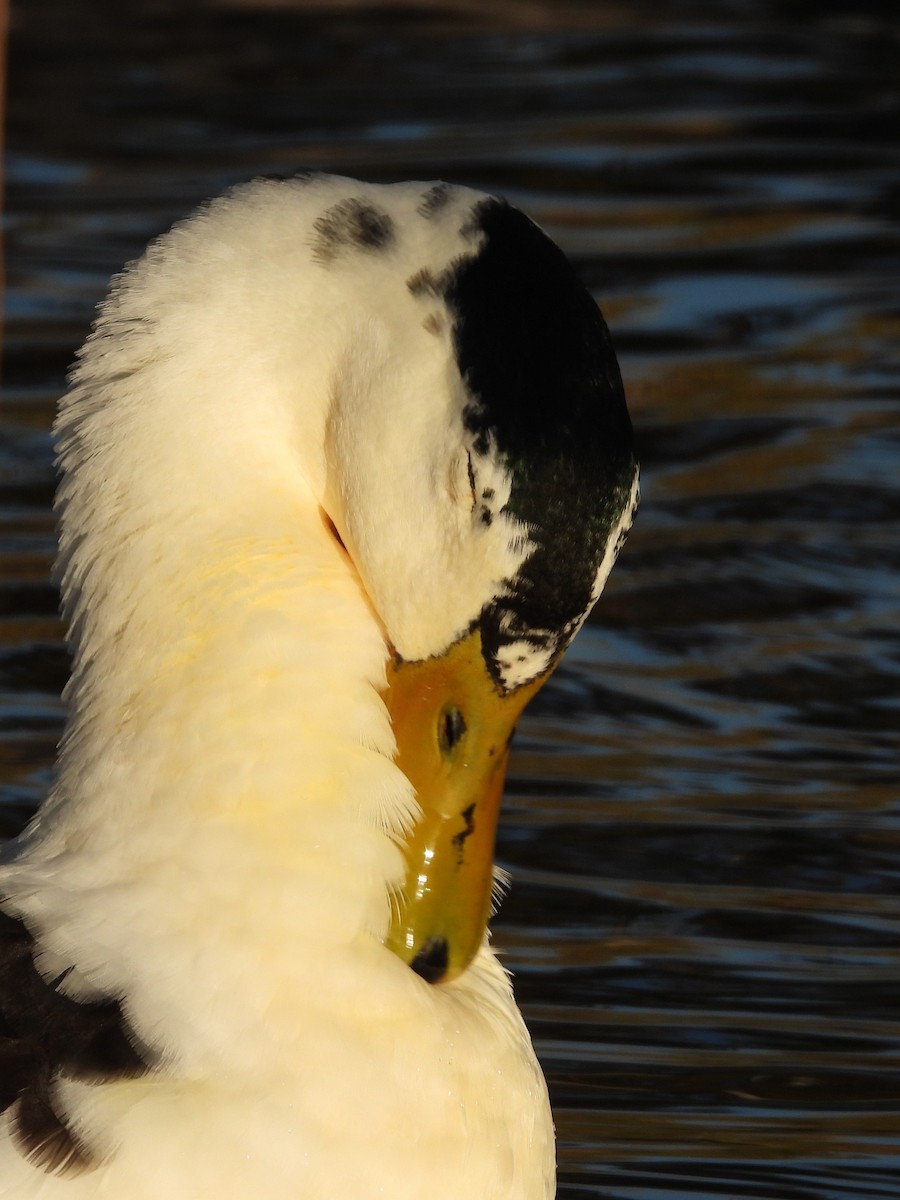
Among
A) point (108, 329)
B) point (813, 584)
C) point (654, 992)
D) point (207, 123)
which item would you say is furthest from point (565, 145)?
point (108, 329)

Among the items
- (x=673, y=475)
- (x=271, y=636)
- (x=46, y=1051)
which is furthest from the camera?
(x=673, y=475)

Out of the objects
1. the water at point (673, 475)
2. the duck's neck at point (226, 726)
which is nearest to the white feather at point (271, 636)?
the duck's neck at point (226, 726)

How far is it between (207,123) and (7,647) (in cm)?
550

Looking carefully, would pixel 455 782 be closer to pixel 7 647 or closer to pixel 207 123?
A: pixel 7 647

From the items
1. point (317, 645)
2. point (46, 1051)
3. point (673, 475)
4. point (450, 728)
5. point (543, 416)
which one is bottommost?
point (673, 475)

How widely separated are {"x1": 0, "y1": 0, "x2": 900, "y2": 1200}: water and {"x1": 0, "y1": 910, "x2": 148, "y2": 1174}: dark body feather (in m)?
1.31

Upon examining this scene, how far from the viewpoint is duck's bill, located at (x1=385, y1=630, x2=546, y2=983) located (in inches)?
156

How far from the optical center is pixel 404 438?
152 inches

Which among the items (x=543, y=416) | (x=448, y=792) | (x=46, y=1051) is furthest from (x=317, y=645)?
(x=46, y=1051)

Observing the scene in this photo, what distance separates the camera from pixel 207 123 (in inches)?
478

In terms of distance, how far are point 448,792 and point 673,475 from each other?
4.34m

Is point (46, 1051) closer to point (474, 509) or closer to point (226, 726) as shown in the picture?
point (226, 726)

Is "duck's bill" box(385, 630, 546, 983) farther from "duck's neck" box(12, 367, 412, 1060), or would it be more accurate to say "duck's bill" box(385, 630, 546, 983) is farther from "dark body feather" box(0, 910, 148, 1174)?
"dark body feather" box(0, 910, 148, 1174)

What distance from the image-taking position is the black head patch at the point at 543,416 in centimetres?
372
